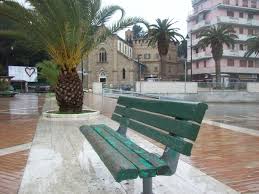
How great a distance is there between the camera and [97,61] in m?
84.1

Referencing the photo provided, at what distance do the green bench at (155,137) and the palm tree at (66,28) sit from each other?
25.2 ft

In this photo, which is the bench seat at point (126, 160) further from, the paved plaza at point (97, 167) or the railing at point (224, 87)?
the railing at point (224, 87)

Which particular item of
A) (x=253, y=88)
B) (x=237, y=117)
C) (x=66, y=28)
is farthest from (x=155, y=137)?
(x=253, y=88)

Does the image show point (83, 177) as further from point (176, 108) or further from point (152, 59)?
point (152, 59)

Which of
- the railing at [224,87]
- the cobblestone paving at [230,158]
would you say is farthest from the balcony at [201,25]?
the cobblestone paving at [230,158]

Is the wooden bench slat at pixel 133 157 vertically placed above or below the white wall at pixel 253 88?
above

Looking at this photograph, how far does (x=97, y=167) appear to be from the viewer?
19.4 feet

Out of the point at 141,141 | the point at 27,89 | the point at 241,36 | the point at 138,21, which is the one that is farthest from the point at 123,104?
the point at 241,36

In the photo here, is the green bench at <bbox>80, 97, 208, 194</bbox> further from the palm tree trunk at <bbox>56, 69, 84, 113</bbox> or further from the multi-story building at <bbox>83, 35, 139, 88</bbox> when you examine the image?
the multi-story building at <bbox>83, 35, 139, 88</bbox>

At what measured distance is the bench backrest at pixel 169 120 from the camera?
3.98 m

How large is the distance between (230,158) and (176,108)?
2.46m

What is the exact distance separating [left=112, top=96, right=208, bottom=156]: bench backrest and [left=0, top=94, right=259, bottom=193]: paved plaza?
655 millimetres

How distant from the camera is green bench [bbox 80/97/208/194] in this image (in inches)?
151

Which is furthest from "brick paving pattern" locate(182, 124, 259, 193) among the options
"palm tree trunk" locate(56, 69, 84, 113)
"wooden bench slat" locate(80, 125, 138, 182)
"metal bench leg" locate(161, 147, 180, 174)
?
"palm tree trunk" locate(56, 69, 84, 113)
